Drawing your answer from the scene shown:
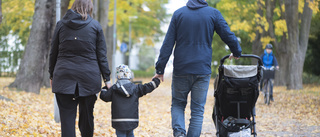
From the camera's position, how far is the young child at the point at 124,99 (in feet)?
17.9

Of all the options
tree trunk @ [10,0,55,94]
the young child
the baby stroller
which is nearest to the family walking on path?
the young child

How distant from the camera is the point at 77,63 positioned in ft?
16.6

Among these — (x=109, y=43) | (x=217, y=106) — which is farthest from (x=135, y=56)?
A: (x=217, y=106)

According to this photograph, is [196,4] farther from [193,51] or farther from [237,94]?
[237,94]

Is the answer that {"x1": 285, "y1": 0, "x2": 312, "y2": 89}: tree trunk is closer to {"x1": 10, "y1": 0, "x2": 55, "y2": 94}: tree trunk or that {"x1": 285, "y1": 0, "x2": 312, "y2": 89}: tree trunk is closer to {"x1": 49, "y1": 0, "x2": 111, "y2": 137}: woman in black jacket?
{"x1": 10, "y1": 0, "x2": 55, "y2": 94}: tree trunk

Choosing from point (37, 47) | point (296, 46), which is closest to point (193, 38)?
point (37, 47)

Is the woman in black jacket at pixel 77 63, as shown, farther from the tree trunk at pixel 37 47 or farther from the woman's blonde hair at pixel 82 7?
the tree trunk at pixel 37 47

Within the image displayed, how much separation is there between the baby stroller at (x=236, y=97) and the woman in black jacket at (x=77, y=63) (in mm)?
1412

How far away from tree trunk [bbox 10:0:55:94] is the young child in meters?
8.68

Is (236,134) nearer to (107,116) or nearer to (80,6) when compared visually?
(80,6)

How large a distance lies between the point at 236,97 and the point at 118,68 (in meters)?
1.46

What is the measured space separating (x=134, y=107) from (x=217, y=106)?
108 centimetres

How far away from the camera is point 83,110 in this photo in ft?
17.3

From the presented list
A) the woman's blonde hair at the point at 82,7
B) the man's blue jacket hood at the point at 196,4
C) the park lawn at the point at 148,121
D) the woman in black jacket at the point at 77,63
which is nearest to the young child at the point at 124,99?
the woman in black jacket at the point at 77,63
